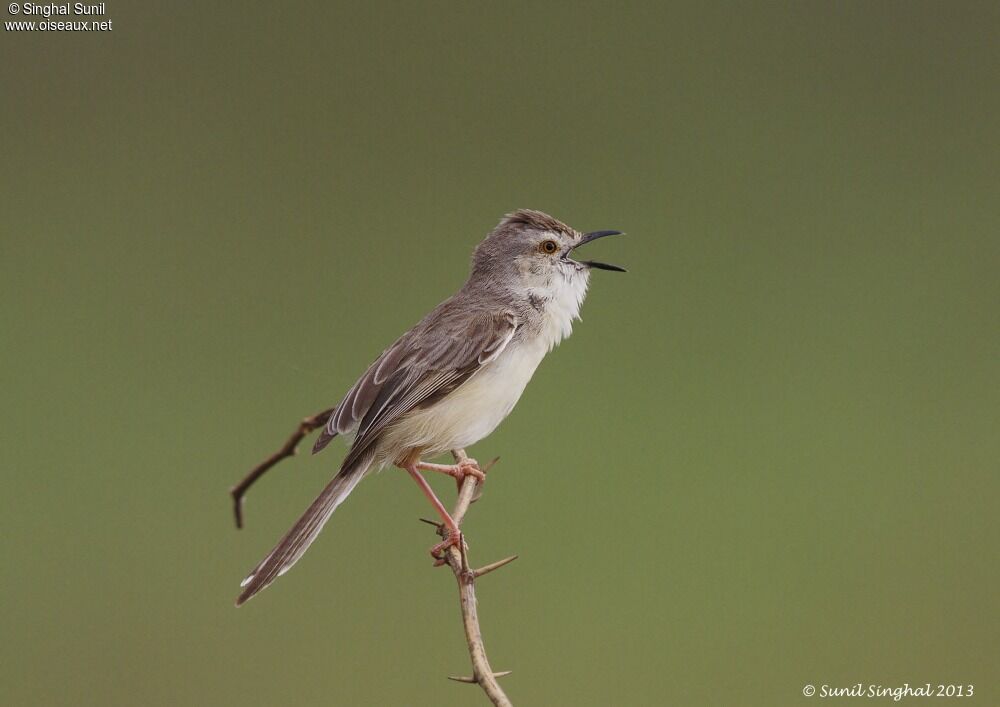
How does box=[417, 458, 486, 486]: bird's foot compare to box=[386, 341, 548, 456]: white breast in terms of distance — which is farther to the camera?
box=[417, 458, 486, 486]: bird's foot

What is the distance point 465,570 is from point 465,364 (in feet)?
2.20

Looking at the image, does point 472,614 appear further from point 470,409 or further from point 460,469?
point 460,469

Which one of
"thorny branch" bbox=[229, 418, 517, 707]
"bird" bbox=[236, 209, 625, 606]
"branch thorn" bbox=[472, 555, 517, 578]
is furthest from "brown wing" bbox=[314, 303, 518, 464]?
"branch thorn" bbox=[472, 555, 517, 578]

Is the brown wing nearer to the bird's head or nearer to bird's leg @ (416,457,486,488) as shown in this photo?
the bird's head

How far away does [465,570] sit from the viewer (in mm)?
2469

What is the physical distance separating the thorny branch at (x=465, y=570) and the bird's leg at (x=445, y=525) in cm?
2

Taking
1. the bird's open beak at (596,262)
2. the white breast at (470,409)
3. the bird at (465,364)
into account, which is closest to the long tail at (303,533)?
the bird at (465,364)

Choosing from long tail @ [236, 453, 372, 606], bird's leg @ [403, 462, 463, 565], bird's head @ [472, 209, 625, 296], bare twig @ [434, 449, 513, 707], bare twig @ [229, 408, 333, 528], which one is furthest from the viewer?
bird's head @ [472, 209, 625, 296]

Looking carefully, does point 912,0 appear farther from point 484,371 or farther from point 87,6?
point 484,371

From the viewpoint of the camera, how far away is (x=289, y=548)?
2.66 m

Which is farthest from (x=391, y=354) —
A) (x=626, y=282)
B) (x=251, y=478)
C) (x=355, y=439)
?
(x=626, y=282)

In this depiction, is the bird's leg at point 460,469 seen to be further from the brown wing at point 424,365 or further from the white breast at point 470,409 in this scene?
the brown wing at point 424,365

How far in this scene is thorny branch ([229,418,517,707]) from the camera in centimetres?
199

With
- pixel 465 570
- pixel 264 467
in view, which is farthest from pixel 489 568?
pixel 264 467
